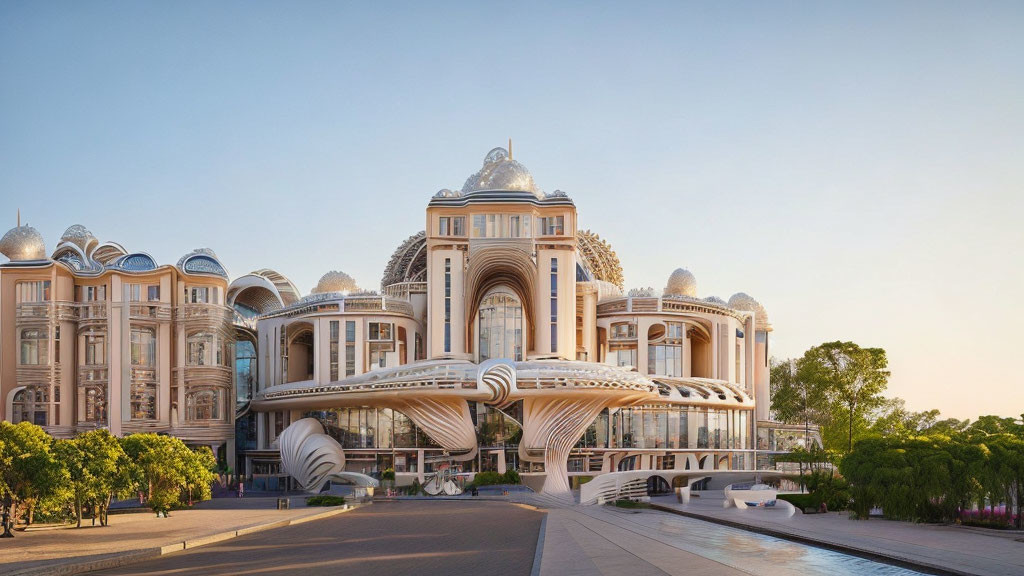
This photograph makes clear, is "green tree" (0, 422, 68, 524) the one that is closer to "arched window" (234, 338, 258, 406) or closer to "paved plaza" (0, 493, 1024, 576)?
"paved plaza" (0, 493, 1024, 576)

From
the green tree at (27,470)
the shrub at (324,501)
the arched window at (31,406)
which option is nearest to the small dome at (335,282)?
the arched window at (31,406)

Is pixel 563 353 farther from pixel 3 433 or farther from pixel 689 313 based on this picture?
pixel 3 433

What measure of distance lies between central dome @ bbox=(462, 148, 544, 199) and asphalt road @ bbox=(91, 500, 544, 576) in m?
44.4

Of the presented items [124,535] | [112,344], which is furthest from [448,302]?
[124,535]

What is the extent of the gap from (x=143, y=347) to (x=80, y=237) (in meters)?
17.2

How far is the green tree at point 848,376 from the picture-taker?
7731 centimetres

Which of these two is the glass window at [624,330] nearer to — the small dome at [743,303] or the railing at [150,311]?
the small dome at [743,303]

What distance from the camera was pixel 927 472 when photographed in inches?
1395

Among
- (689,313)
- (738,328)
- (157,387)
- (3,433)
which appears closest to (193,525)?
(3,433)

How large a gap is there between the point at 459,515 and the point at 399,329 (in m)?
40.3

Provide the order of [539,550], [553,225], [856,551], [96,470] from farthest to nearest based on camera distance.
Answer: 1. [553,225]
2. [96,470]
3. [539,550]
4. [856,551]

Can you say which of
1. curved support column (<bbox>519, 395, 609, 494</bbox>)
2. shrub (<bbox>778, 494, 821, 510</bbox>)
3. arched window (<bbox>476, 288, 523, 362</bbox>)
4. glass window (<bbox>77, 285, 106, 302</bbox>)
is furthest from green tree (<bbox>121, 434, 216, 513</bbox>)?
arched window (<bbox>476, 288, 523, 362</bbox>)

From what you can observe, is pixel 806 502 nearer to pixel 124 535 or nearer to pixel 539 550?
pixel 539 550

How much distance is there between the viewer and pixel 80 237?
7881cm
